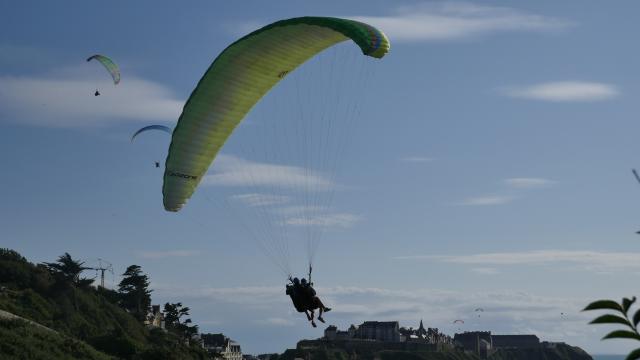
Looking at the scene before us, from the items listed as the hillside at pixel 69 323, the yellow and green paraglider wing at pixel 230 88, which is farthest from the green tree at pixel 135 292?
the yellow and green paraglider wing at pixel 230 88

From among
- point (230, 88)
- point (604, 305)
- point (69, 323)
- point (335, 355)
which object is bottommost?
point (604, 305)

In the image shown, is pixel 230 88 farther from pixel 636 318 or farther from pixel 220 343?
pixel 220 343

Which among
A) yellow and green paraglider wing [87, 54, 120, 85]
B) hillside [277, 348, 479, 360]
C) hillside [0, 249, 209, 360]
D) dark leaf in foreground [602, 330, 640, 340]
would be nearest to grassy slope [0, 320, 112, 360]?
hillside [0, 249, 209, 360]

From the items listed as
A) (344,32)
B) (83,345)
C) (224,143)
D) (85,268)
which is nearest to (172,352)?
(83,345)

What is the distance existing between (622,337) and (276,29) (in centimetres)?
2488

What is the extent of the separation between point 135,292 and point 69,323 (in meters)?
26.8

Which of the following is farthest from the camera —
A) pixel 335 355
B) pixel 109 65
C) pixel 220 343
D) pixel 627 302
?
pixel 335 355

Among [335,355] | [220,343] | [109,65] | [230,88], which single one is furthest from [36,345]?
[335,355]

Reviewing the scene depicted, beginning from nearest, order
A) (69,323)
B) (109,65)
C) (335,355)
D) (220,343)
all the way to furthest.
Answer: (109,65) < (69,323) < (220,343) < (335,355)

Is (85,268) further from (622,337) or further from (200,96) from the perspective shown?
(622,337)

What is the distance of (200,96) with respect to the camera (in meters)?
31.5

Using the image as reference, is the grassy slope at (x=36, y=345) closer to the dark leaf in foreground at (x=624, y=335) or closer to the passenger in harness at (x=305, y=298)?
the passenger in harness at (x=305, y=298)

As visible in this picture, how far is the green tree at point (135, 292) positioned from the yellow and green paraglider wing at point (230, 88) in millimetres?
88579

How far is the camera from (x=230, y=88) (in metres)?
31.7
